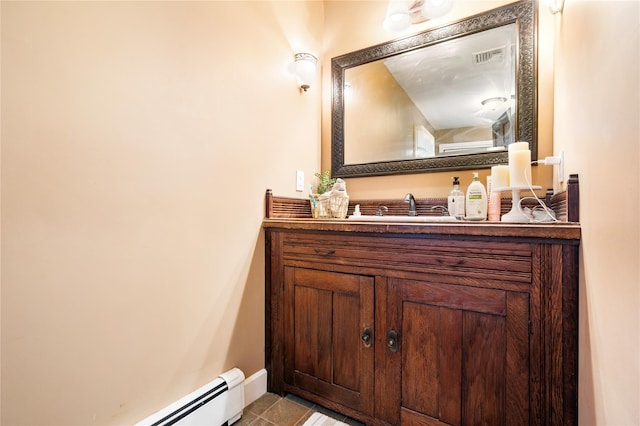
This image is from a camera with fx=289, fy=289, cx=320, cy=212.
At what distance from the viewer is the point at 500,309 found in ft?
3.05

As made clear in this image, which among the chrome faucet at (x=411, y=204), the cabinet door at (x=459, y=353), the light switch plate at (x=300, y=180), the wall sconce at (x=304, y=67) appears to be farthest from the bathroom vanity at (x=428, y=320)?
the wall sconce at (x=304, y=67)

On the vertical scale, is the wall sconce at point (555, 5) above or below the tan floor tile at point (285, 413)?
above

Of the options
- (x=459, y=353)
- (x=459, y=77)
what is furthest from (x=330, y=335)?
(x=459, y=77)

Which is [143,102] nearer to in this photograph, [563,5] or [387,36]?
[387,36]

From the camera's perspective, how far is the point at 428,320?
104 cm

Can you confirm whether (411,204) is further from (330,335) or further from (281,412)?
(281,412)

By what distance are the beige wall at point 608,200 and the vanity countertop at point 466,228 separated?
5cm

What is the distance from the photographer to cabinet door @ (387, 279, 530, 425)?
91cm

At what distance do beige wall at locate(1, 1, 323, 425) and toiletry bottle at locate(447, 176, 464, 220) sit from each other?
0.93m

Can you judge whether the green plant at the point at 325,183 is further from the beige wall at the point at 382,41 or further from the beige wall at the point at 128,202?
the beige wall at the point at 128,202

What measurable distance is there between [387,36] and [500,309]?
1.59 metres

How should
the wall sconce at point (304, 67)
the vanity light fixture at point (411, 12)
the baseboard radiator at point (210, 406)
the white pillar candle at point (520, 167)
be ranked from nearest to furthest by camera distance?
the baseboard radiator at point (210, 406), the white pillar candle at point (520, 167), the vanity light fixture at point (411, 12), the wall sconce at point (304, 67)

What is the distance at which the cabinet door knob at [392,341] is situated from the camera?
1.10 meters

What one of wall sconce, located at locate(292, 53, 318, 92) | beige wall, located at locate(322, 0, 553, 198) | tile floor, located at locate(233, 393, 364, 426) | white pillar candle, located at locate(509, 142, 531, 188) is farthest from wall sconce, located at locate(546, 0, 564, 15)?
tile floor, located at locate(233, 393, 364, 426)
